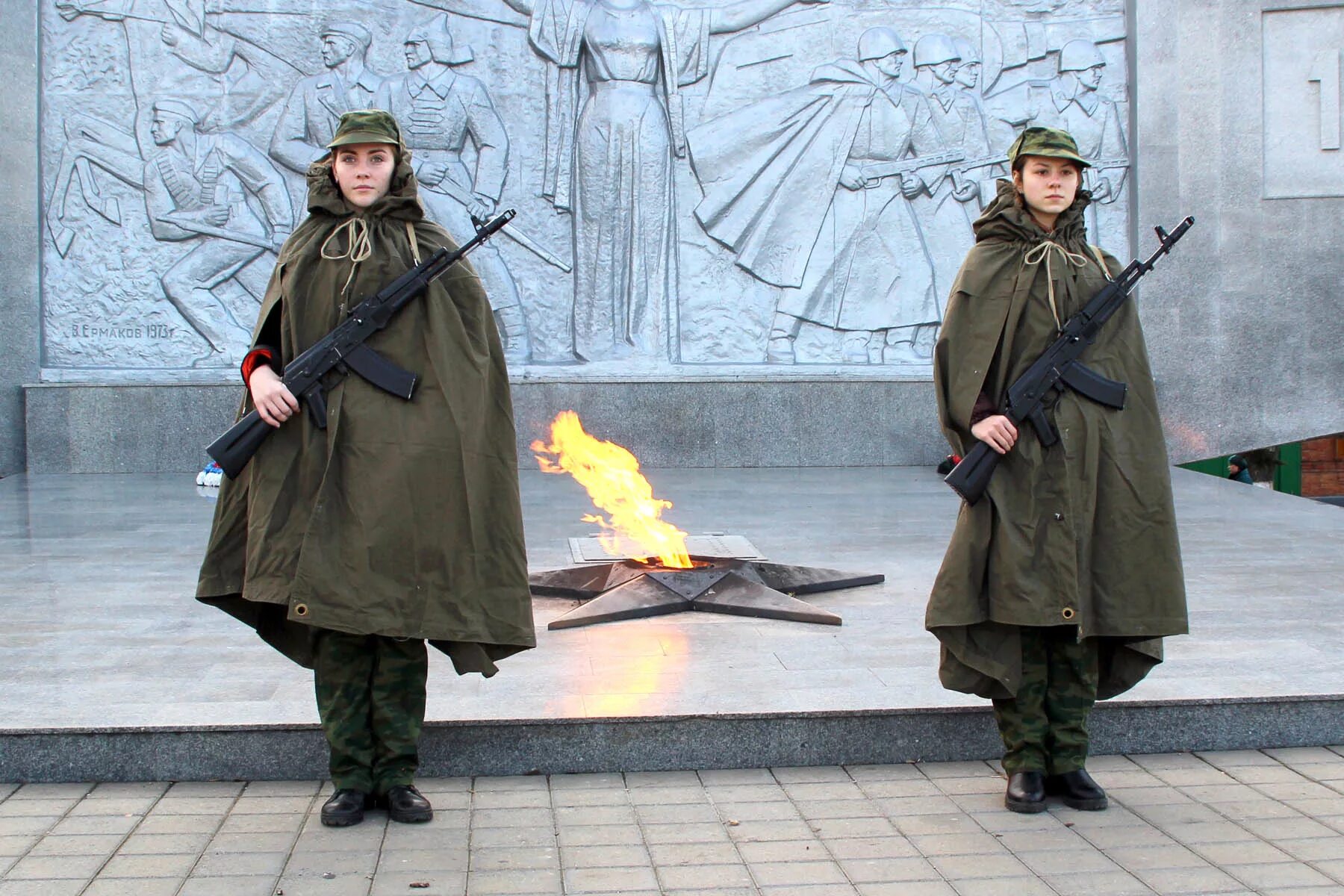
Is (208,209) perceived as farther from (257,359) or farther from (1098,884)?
(1098,884)

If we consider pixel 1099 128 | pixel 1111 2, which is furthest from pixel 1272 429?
pixel 1111 2

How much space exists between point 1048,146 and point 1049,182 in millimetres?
116

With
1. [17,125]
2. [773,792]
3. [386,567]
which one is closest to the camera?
[386,567]

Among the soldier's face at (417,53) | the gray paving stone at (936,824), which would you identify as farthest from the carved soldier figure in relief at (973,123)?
the gray paving stone at (936,824)

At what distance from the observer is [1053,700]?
146 inches

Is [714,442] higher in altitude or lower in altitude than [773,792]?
higher

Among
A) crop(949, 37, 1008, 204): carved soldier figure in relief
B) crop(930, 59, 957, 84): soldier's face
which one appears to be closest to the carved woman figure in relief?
crop(930, 59, 957, 84): soldier's face

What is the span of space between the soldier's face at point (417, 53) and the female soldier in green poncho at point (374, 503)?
851 cm

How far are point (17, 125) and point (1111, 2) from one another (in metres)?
9.75

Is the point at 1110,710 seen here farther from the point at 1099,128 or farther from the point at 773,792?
the point at 1099,128

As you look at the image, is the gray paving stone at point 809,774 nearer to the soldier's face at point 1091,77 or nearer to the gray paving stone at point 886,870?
the gray paving stone at point 886,870

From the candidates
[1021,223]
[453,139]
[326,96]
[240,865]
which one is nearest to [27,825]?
[240,865]

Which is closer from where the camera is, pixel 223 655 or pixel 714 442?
pixel 223 655

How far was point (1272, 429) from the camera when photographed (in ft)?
40.7
